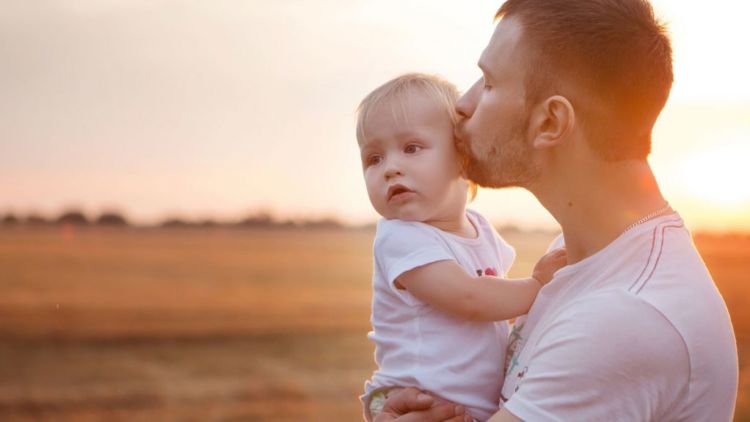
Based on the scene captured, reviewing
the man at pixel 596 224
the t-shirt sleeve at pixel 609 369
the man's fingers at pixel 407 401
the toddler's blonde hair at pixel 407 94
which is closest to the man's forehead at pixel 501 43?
the man at pixel 596 224

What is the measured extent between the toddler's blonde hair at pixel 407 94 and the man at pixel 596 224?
9cm

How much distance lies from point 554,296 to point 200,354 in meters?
27.7

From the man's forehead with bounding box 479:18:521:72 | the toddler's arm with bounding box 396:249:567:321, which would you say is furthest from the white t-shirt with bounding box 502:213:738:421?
the man's forehead with bounding box 479:18:521:72

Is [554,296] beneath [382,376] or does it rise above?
above

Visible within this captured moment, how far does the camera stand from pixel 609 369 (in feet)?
7.82

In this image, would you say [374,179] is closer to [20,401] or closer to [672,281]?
[672,281]

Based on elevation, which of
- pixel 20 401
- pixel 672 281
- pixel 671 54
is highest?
pixel 671 54

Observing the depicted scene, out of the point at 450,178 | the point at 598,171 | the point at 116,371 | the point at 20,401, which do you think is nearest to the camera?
the point at 598,171

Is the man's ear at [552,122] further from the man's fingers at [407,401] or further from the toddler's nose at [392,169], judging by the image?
the man's fingers at [407,401]

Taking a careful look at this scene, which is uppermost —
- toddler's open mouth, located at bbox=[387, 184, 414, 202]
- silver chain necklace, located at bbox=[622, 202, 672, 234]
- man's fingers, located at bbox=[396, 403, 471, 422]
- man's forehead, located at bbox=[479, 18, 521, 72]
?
man's forehead, located at bbox=[479, 18, 521, 72]

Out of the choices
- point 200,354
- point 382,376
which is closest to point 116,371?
point 200,354

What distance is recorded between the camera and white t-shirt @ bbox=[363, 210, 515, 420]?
293 centimetres

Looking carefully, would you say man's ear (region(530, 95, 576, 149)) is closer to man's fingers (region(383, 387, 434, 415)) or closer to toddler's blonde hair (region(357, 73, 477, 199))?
toddler's blonde hair (region(357, 73, 477, 199))

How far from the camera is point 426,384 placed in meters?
2.93
